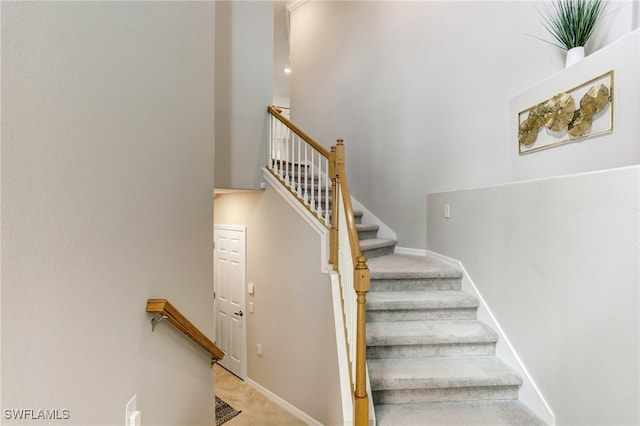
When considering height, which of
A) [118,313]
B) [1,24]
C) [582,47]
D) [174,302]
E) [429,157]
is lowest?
[174,302]

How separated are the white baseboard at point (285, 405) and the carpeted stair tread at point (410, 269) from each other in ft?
5.82

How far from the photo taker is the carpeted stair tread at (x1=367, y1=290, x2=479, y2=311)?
7.48 ft

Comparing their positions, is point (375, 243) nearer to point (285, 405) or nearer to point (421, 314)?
point (421, 314)

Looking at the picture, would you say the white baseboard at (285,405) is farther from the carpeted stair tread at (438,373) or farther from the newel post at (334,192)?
the newel post at (334,192)

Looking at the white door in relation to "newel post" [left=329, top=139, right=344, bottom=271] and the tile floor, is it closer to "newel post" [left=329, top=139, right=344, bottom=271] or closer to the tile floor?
the tile floor

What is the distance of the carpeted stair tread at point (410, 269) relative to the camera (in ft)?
8.34

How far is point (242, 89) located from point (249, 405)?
3.71 m

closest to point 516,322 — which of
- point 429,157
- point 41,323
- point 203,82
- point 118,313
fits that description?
point 429,157

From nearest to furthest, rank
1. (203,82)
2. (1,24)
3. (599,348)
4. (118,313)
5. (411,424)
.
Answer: (1,24)
(118,313)
(599,348)
(411,424)
(203,82)

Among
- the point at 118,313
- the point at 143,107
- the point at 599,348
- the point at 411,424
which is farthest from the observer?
the point at 411,424

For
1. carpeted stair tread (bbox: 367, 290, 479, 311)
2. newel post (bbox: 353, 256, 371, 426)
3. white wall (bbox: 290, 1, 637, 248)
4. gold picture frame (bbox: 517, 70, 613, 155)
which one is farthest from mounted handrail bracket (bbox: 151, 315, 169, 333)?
white wall (bbox: 290, 1, 637, 248)

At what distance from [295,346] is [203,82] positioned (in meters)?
2.73

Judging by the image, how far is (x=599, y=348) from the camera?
4.48ft

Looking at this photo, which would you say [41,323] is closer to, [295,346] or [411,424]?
[411,424]
